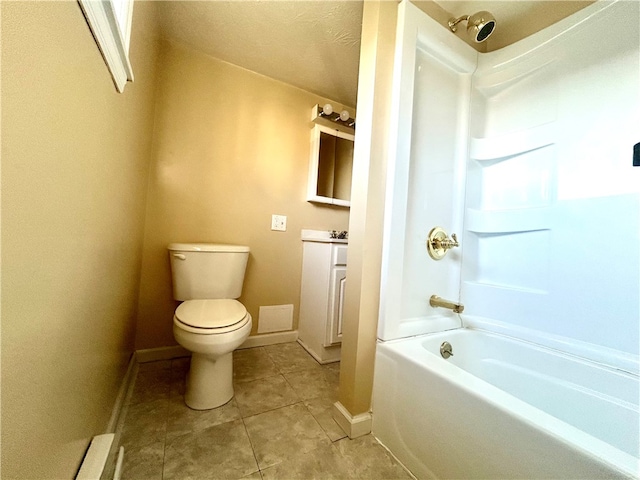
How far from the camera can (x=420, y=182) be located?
1.11 m

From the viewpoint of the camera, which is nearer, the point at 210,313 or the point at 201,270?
the point at 210,313

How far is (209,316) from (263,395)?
1.66 ft

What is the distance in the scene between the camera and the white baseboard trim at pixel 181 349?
1.37 meters

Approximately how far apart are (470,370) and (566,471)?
25.8 inches

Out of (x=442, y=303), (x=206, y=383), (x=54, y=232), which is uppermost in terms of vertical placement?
(x=54, y=232)

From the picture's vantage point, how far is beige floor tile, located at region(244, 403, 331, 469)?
0.84 m

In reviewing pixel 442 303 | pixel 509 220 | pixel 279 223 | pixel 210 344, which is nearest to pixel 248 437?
pixel 210 344

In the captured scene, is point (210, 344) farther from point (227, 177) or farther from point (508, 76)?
point (508, 76)

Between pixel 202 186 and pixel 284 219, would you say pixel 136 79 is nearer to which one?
pixel 202 186

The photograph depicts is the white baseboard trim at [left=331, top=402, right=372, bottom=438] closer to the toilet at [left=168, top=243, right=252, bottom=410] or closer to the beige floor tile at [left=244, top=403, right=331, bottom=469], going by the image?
the beige floor tile at [left=244, top=403, right=331, bottom=469]

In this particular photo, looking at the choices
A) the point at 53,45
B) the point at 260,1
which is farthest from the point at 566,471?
the point at 260,1

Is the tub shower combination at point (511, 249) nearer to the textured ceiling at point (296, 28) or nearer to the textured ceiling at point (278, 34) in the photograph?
the textured ceiling at point (296, 28)

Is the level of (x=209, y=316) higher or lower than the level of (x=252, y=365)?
higher

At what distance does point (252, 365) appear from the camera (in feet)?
4.63
